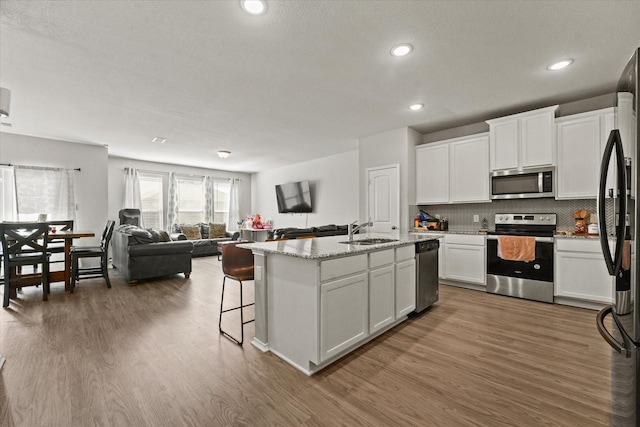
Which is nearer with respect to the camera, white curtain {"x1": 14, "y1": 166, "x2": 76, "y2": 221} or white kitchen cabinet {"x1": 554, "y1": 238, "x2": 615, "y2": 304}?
white kitchen cabinet {"x1": 554, "y1": 238, "x2": 615, "y2": 304}

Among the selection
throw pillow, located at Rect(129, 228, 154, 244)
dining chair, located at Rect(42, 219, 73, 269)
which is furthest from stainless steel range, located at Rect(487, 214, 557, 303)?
dining chair, located at Rect(42, 219, 73, 269)

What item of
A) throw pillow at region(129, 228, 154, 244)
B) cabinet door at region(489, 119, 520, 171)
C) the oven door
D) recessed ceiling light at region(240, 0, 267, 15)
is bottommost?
the oven door

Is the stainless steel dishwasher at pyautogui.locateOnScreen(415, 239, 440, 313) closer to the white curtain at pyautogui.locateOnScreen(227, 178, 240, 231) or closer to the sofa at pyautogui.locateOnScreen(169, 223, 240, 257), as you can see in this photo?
the sofa at pyautogui.locateOnScreen(169, 223, 240, 257)

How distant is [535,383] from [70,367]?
11.2ft

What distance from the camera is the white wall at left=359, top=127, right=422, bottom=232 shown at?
16.0 ft

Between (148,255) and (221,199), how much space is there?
474 centimetres

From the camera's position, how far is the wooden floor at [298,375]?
1654 mm

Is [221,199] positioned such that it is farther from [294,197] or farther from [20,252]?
[20,252]

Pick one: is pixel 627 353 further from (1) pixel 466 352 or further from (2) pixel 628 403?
(1) pixel 466 352

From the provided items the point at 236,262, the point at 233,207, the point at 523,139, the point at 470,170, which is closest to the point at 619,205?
the point at 236,262

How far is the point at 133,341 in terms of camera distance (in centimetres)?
260

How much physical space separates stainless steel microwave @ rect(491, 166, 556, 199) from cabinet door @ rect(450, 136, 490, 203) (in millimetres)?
147

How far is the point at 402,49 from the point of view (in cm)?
254

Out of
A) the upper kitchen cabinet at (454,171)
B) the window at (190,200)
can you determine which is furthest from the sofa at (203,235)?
the upper kitchen cabinet at (454,171)
